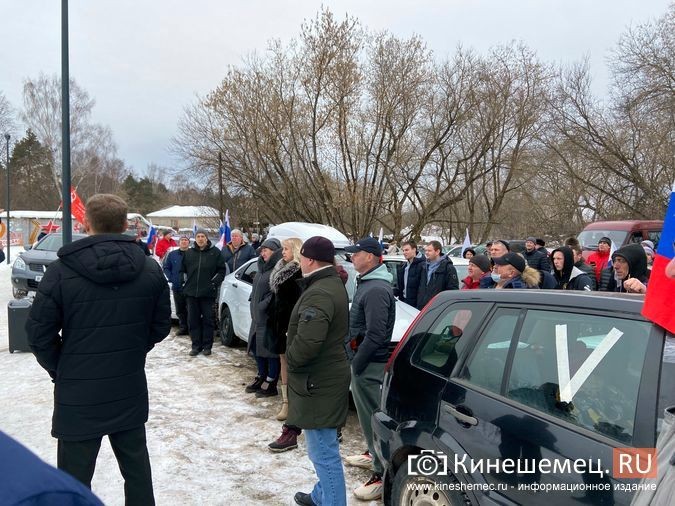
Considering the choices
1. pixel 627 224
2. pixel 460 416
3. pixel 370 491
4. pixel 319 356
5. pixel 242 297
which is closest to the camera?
pixel 460 416

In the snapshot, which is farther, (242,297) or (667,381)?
(242,297)

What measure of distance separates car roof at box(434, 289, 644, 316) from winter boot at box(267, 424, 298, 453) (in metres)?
2.29

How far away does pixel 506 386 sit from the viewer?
2311mm

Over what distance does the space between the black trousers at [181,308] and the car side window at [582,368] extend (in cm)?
699

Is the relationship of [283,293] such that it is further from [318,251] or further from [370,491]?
→ [370,491]

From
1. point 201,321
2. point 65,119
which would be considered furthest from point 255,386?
point 65,119

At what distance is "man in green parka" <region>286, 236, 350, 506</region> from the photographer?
9.62 feet

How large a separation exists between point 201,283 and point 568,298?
5.71 m

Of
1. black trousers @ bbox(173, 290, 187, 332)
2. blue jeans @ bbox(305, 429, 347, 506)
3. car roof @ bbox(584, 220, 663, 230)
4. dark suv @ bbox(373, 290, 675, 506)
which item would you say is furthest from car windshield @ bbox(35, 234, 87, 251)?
car roof @ bbox(584, 220, 663, 230)

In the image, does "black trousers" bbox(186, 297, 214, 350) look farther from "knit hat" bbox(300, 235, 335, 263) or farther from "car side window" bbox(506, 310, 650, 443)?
"car side window" bbox(506, 310, 650, 443)

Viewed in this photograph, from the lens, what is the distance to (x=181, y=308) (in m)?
8.62

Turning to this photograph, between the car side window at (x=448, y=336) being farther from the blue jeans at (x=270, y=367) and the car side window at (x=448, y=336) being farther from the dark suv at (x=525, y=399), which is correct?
the blue jeans at (x=270, y=367)

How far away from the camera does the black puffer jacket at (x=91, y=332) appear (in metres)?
2.52

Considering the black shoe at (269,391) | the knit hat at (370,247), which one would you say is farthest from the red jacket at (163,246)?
the knit hat at (370,247)
